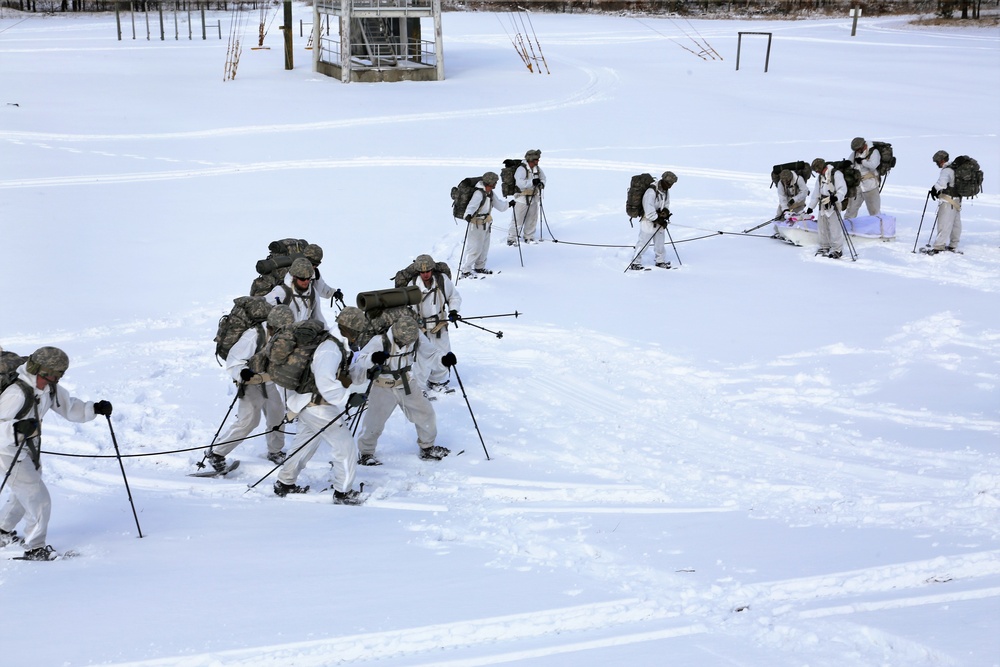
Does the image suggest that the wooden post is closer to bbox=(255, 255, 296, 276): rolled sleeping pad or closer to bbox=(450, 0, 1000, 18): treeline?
bbox=(450, 0, 1000, 18): treeline

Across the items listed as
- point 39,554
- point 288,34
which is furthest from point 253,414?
point 288,34

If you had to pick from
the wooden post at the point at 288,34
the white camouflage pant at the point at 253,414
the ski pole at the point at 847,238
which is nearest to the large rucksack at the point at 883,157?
the ski pole at the point at 847,238

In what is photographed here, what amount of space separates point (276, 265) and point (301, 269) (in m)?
0.83

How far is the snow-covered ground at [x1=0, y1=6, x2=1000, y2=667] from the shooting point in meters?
6.18

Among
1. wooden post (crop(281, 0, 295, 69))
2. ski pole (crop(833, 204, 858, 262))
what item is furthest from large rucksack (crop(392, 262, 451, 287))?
wooden post (crop(281, 0, 295, 69))

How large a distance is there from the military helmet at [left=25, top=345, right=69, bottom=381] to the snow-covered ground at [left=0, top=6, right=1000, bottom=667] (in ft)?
4.67

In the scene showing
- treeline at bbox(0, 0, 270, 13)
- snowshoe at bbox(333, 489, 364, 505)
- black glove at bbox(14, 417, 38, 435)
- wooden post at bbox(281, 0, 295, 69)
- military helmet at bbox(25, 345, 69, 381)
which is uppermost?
treeline at bbox(0, 0, 270, 13)

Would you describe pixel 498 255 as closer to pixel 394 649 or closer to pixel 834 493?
pixel 834 493

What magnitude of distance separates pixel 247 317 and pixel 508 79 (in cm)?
2426

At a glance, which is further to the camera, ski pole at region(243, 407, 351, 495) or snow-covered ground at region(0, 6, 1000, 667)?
ski pole at region(243, 407, 351, 495)

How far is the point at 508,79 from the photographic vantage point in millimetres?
31297

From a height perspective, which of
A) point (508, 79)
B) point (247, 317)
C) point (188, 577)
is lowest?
point (188, 577)

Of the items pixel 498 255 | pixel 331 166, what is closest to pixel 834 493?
pixel 498 255

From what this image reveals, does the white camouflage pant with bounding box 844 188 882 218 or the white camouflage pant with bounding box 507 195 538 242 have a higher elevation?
the white camouflage pant with bounding box 844 188 882 218
